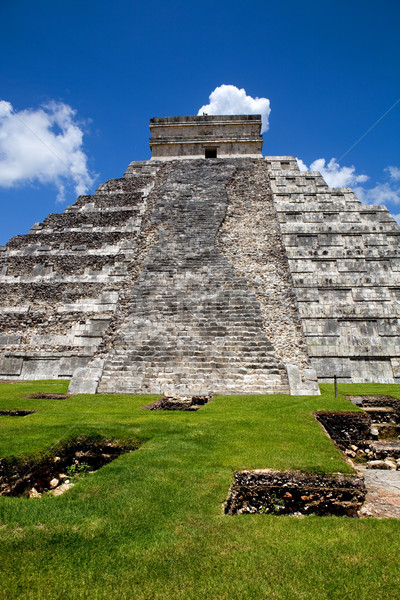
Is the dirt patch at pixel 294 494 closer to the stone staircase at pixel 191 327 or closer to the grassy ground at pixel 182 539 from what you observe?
the grassy ground at pixel 182 539

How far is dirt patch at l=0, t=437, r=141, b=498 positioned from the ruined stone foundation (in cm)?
477

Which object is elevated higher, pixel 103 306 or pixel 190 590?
pixel 103 306

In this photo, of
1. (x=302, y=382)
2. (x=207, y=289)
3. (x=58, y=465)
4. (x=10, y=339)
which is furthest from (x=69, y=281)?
(x=58, y=465)

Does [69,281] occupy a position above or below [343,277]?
below

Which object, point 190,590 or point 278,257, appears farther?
point 278,257

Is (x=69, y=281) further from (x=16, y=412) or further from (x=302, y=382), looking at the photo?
(x=302, y=382)

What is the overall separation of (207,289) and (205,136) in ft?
49.2

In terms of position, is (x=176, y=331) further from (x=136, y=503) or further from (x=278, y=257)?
(x=136, y=503)

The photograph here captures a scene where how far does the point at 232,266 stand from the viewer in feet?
49.2

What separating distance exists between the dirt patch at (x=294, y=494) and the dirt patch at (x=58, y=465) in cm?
213

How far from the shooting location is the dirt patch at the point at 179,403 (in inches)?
355

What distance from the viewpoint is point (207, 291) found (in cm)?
1390

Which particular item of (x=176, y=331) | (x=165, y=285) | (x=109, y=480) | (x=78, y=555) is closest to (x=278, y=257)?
A: (x=165, y=285)

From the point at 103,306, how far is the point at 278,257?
745cm
